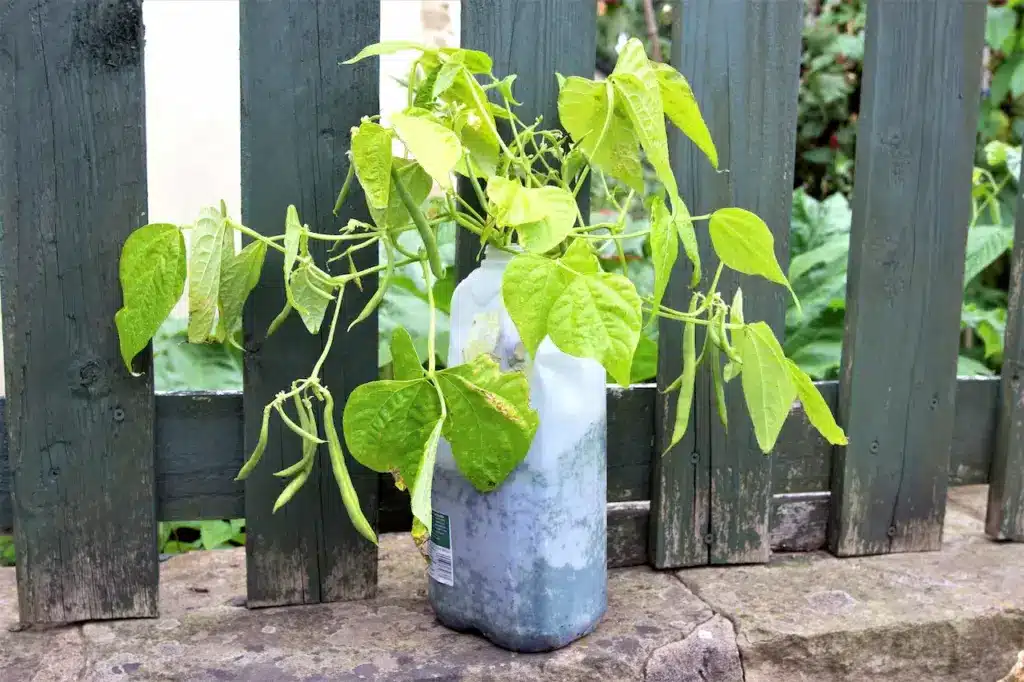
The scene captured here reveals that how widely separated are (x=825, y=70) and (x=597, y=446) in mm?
3575

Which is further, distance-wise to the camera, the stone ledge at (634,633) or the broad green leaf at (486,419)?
the stone ledge at (634,633)

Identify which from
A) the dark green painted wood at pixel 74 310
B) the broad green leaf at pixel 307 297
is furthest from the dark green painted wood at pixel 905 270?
the dark green painted wood at pixel 74 310

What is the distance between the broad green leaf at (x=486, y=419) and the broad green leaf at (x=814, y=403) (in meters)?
0.42

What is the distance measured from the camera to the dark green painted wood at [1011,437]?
1980 mm

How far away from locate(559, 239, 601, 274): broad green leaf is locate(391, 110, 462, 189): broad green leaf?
0.60 feet

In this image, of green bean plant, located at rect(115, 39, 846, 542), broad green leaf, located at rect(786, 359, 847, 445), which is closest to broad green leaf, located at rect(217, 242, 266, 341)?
green bean plant, located at rect(115, 39, 846, 542)

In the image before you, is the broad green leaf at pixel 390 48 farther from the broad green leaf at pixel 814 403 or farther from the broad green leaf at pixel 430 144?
the broad green leaf at pixel 814 403

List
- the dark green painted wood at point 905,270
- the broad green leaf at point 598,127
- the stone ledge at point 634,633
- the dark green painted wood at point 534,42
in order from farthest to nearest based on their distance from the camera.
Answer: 1. the dark green painted wood at point 905,270
2. the dark green painted wood at point 534,42
3. the stone ledge at point 634,633
4. the broad green leaf at point 598,127

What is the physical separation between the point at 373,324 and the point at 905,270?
104 centimetres

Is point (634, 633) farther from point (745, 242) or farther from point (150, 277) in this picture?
point (150, 277)

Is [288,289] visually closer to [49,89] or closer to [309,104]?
[309,104]

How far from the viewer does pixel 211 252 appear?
135 centimetres

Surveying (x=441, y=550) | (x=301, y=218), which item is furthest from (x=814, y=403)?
(x=301, y=218)

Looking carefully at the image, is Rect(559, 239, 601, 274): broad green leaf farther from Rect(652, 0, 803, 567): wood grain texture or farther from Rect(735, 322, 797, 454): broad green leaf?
Rect(652, 0, 803, 567): wood grain texture
